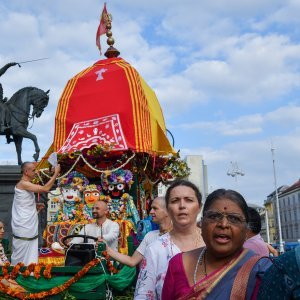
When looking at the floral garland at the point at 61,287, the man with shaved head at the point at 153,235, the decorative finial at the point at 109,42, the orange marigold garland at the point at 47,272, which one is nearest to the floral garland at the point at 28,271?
the orange marigold garland at the point at 47,272

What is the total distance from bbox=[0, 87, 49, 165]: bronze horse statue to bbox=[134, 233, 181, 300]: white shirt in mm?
12711

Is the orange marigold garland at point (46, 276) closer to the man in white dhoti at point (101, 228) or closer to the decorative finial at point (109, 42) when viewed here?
the man in white dhoti at point (101, 228)

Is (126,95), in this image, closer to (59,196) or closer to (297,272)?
(59,196)

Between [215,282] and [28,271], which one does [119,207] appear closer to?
[28,271]

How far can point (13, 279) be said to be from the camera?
18.7 ft

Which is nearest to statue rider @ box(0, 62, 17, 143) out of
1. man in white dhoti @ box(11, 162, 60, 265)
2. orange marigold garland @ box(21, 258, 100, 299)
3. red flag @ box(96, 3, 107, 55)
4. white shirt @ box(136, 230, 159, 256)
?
red flag @ box(96, 3, 107, 55)

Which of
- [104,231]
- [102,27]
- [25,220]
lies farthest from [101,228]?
[102,27]

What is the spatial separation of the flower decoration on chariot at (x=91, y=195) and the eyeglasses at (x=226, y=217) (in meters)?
8.66

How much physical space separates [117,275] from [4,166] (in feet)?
30.0

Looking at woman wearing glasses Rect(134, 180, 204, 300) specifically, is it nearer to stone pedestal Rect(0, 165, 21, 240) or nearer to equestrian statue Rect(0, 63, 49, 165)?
stone pedestal Rect(0, 165, 21, 240)

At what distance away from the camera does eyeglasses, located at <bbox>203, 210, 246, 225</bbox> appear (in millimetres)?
2348

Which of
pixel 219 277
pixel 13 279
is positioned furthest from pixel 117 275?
pixel 219 277

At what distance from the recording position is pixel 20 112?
1570 cm

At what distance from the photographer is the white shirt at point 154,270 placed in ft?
10.1
